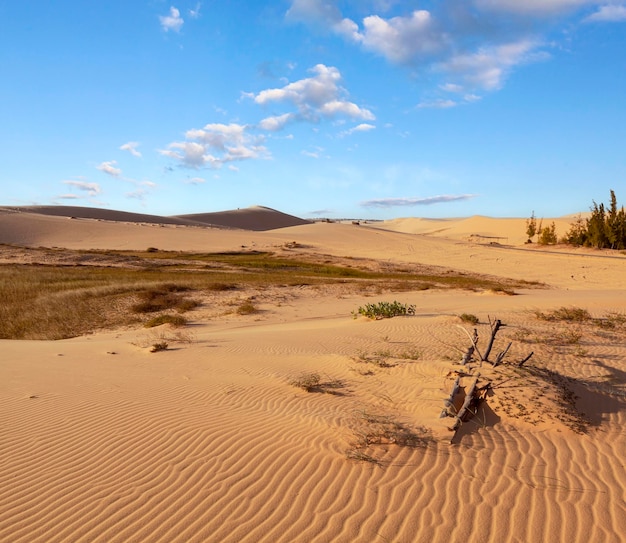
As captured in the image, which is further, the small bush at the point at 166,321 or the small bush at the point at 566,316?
the small bush at the point at 166,321

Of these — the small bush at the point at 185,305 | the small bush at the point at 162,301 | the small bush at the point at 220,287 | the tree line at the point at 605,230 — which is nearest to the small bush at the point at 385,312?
the small bush at the point at 185,305

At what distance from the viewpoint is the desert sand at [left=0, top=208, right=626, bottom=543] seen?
11.8 feet

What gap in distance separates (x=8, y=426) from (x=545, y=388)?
7239 millimetres

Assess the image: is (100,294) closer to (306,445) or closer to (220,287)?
(220,287)

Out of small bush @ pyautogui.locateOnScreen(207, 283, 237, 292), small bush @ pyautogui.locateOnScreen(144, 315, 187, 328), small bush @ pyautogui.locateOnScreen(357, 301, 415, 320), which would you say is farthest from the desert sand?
small bush @ pyautogui.locateOnScreen(207, 283, 237, 292)

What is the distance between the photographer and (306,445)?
15.6 feet

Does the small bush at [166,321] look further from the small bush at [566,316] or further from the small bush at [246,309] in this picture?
the small bush at [566,316]

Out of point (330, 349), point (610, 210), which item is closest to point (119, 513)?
point (330, 349)

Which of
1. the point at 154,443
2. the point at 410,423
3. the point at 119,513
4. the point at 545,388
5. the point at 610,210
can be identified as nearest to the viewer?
the point at 119,513

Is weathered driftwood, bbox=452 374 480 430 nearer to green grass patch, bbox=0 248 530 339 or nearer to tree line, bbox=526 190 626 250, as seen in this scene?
green grass patch, bbox=0 248 530 339

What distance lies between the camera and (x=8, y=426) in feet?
18.3

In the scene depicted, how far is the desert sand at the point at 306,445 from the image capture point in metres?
3.60

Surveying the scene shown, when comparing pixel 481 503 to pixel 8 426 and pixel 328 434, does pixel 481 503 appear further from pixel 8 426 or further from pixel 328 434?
pixel 8 426

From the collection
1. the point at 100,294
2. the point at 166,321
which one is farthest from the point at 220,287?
the point at 166,321
